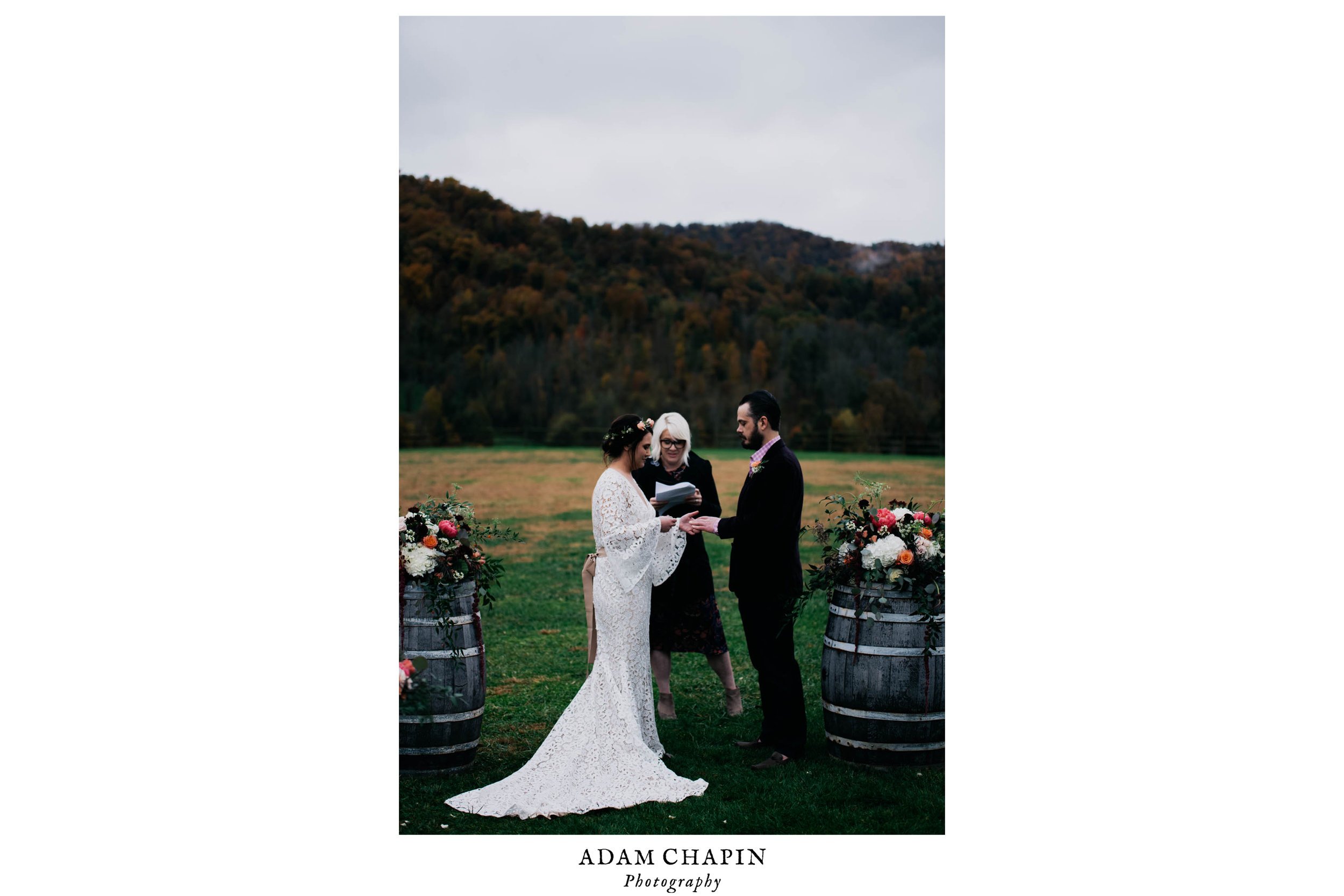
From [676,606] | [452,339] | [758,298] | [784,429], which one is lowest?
[676,606]

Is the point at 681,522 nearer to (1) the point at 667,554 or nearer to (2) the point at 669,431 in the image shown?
(1) the point at 667,554

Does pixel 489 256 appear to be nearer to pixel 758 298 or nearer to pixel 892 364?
pixel 892 364

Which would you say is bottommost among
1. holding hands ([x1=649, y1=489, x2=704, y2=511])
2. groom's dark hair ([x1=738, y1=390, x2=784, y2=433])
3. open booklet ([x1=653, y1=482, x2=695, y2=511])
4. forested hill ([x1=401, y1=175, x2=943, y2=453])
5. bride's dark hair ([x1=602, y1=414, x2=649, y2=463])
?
holding hands ([x1=649, y1=489, x2=704, y2=511])

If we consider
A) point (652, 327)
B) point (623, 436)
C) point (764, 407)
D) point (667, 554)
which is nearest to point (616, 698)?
point (667, 554)

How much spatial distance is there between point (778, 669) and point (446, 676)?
77.2 inches

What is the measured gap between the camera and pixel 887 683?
517 centimetres

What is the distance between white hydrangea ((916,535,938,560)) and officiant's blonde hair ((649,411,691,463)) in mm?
1587

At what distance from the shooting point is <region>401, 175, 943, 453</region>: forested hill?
602 inches

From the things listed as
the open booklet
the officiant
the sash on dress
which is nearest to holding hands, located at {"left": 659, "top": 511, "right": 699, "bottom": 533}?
the open booklet

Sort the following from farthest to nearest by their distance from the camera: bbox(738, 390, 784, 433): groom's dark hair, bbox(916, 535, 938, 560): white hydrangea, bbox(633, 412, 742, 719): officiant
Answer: bbox(633, 412, 742, 719): officiant
bbox(738, 390, 784, 433): groom's dark hair
bbox(916, 535, 938, 560): white hydrangea

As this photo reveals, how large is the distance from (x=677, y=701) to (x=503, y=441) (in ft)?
51.8

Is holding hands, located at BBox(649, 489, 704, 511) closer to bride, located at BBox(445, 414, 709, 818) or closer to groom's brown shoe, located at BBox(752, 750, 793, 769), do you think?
bride, located at BBox(445, 414, 709, 818)

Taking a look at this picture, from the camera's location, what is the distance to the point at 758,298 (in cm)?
3066

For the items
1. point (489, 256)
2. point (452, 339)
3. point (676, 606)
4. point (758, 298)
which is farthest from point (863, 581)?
point (758, 298)
